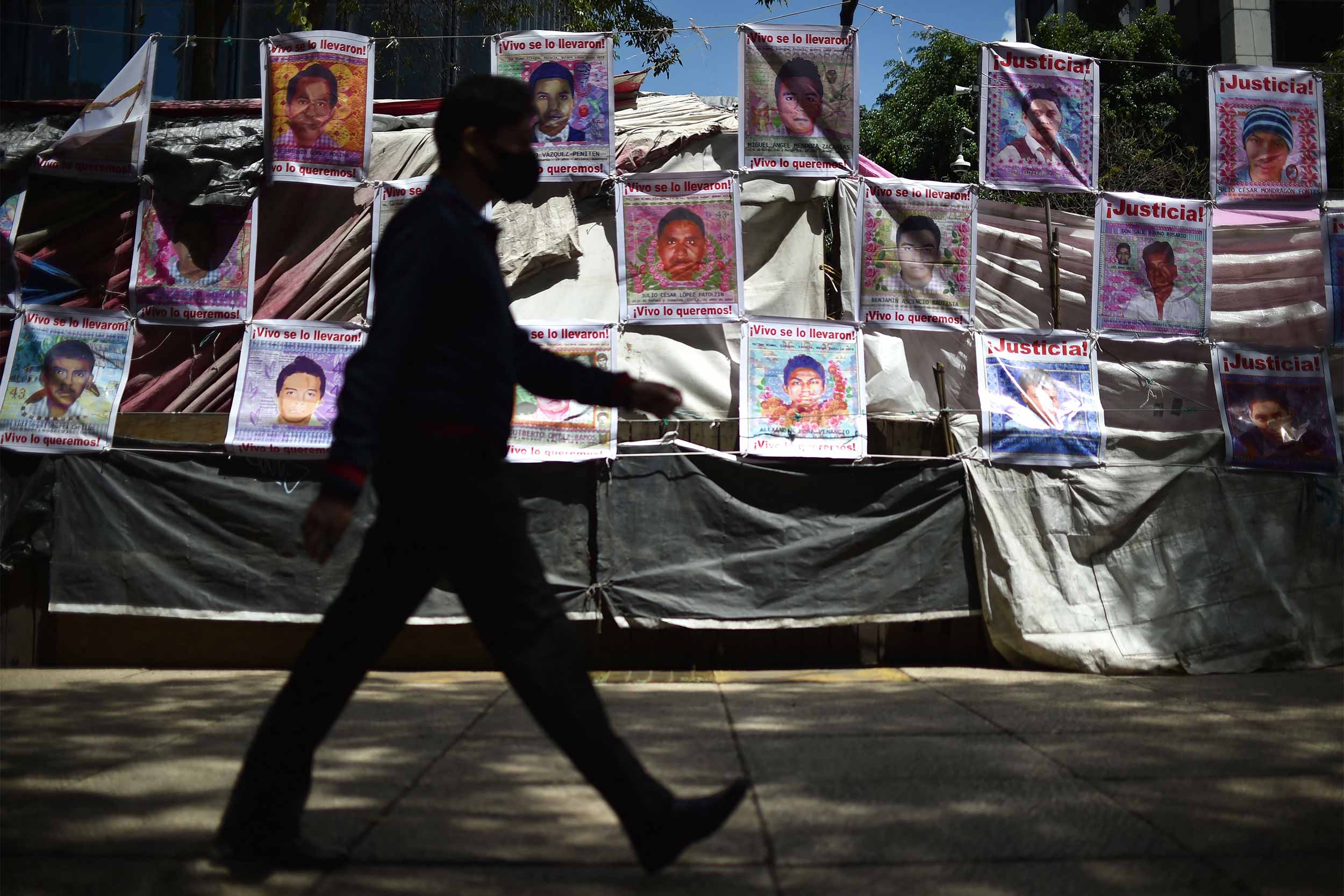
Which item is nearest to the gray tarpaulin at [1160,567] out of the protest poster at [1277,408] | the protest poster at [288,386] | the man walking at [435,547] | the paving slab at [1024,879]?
the protest poster at [1277,408]

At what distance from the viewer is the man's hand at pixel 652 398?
3115 millimetres

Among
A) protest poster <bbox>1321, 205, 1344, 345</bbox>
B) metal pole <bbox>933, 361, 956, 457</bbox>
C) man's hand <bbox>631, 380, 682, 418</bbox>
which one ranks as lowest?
man's hand <bbox>631, 380, 682, 418</bbox>

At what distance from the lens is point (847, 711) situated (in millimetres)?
5543

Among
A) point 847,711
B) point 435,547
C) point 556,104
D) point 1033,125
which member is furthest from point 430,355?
point 1033,125

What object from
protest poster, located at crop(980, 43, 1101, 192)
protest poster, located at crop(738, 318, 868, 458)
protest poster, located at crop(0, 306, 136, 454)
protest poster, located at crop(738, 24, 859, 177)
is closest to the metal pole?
protest poster, located at crop(738, 318, 868, 458)

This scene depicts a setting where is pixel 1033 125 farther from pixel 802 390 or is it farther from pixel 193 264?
pixel 193 264

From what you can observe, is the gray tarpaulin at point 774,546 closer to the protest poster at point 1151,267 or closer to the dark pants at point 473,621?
the protest poster at point 1151,267

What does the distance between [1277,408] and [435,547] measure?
652 cm

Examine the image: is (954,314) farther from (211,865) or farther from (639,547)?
(211,865)

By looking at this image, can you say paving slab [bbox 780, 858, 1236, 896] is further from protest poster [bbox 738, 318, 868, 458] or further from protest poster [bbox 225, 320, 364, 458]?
protest poster [bbox 225, 320, 364, 458]

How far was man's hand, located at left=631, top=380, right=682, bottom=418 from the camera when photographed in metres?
3.12

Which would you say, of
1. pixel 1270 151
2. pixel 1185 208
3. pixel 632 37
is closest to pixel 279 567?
pixel 1185 208

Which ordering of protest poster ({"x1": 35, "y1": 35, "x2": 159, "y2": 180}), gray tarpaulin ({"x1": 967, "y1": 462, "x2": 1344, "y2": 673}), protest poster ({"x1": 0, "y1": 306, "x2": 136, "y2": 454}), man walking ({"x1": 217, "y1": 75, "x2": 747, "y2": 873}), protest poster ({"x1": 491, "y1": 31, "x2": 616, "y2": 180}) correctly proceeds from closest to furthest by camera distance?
man walking ({"x1": 217, "y1": 75, "x2": 747, "y2": 873}) → gray tarpaulin ({"x1": 967, "y1": 462, "x2": 1344, "y2": 673}) → protest poster ({"x1": 0, "y1": 306, "x2": 136, "y2": 454}) → protest poster ({"x1": 35, "y1": 35, "x2": 159, "y2": 180}) → protest poster ({"x1": 491, "y1": 31, "x2": 616, "y2": 180})

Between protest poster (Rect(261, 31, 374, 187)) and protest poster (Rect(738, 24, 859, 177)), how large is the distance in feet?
8.21
